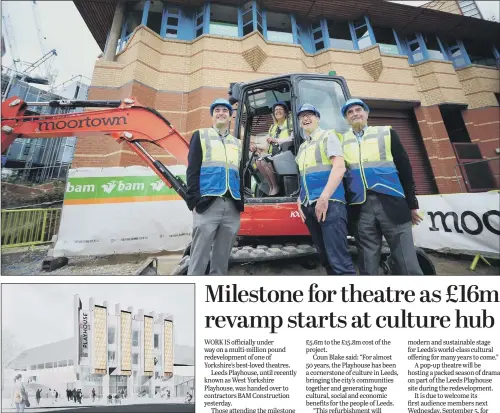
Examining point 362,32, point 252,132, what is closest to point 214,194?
point 252,132

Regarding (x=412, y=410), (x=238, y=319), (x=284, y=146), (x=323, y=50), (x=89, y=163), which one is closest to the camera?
(x=412, y=410)

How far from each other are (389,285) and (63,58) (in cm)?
312

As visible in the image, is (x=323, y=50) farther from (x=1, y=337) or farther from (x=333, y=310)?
Answer: (x=1, y=337)

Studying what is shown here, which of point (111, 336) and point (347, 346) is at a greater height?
point (111, 336)

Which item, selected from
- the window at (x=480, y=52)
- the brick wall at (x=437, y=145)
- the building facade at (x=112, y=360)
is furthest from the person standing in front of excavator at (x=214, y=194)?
the window at (x=480, y=52)

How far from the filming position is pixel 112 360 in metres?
1.42

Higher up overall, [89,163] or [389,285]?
[89,163]

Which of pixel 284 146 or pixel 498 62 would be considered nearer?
pixel 284 146

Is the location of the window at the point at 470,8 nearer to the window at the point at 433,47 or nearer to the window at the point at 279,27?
the window at the point at 433,47

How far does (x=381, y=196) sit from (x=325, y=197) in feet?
1.10

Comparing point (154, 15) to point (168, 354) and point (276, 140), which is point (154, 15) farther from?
point (168, 354)

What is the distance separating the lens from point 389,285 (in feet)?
4.64

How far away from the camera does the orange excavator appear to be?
4.68 ft

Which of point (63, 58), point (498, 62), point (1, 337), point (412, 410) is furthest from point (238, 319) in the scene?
point (498, 62)
